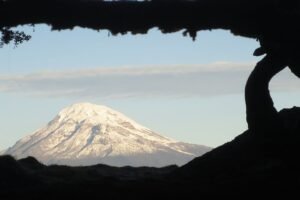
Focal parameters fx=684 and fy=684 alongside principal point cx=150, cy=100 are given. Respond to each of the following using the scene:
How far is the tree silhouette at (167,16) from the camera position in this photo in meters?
27.6

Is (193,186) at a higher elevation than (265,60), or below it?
below

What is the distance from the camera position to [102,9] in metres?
28.0

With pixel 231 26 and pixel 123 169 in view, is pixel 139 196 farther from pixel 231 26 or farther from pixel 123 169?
pixel 123 169

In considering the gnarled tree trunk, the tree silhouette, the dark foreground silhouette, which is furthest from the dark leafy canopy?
the dark foreground silhouette

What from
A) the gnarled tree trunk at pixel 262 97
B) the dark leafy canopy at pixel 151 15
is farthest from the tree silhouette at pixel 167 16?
the gnarled tree trunk at pixel 262 97

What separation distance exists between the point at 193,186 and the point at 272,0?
888 cm

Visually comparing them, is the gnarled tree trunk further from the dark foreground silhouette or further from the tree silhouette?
the tree silhouette

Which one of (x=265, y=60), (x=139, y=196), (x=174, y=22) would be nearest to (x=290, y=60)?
(x=265, y=60)

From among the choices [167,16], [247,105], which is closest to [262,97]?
[247,105]

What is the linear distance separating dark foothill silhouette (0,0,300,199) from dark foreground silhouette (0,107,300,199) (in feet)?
0.13

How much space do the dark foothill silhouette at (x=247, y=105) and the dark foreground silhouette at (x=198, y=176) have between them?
4 centimetres

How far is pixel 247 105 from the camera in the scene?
33594mm

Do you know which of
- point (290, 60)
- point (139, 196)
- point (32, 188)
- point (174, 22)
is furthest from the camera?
point (290, 60)

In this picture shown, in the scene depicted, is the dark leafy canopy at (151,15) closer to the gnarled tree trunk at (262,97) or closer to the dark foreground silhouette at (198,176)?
the gnarled tree trunk at (262,97)
